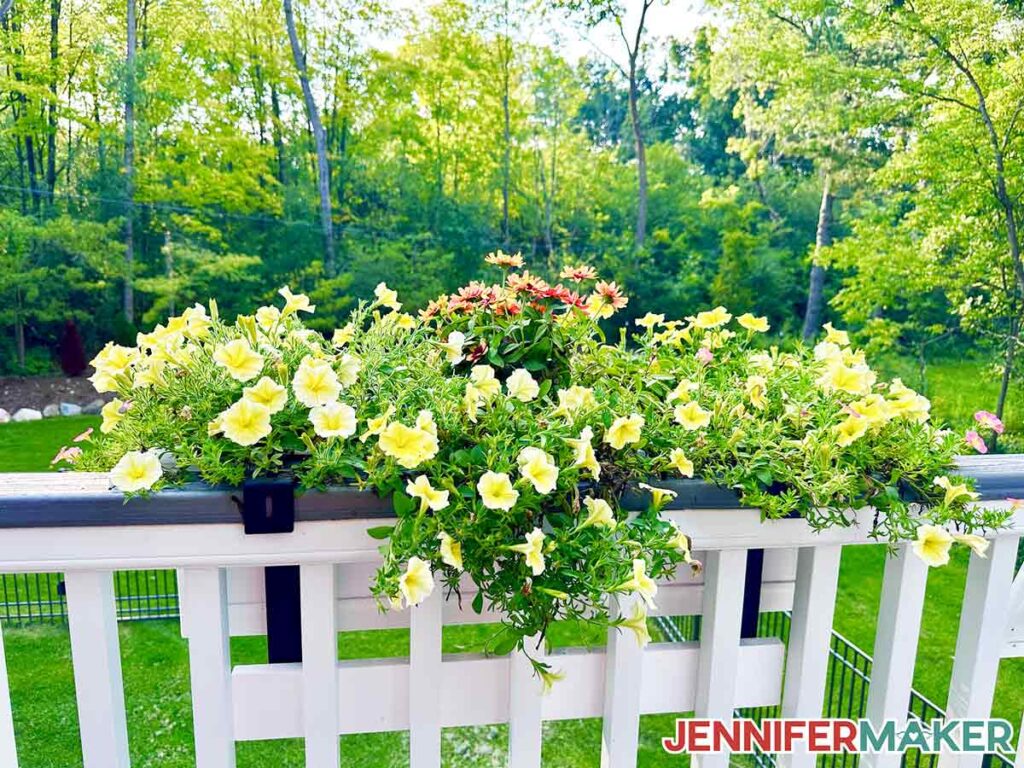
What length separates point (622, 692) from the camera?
683 millimetres

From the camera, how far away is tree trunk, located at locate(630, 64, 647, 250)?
9250mm

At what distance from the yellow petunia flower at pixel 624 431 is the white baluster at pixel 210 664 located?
36cm

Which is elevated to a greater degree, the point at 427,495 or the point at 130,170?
the point at 130,170

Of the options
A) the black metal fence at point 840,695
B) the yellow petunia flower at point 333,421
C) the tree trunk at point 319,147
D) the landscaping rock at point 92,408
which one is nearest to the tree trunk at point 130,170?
the landscaping rock at point 92,408

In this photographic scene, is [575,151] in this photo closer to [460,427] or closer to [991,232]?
[991,232]

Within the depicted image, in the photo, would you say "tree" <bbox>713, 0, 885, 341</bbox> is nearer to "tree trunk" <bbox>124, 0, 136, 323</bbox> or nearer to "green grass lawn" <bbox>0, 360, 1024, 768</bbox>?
"green grass lawn" <bbox>0, 360, 1024, 768</bbox>

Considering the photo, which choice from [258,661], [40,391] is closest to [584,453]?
[258,661]

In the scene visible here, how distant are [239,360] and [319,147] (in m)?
8.63

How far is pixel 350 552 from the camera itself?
603 millimetres

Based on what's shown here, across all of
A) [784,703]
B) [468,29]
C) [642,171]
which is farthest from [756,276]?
[784,703]

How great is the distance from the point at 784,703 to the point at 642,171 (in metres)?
9.40

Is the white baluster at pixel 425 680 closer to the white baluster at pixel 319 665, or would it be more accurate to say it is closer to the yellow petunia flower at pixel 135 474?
the white baluster at pixel 319 665

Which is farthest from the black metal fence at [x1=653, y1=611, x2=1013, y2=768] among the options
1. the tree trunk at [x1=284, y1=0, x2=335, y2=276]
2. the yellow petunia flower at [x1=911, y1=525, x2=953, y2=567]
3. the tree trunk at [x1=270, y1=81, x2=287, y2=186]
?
the tree trunk at [x1=270, y1=81, x2=287, y2=186]

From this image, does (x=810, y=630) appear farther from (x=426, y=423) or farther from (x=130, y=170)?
(x=130, y=170)
